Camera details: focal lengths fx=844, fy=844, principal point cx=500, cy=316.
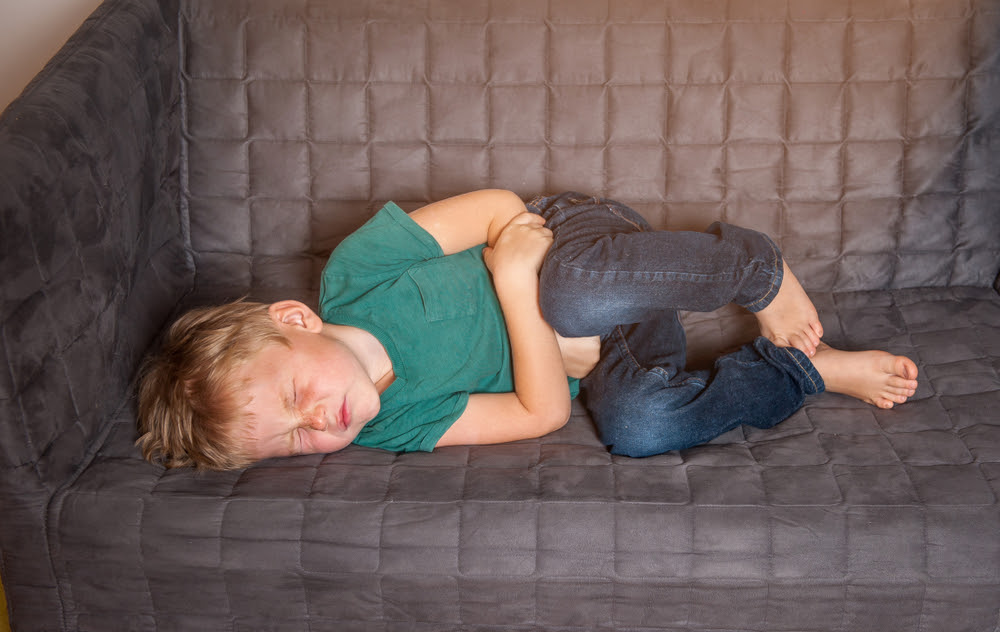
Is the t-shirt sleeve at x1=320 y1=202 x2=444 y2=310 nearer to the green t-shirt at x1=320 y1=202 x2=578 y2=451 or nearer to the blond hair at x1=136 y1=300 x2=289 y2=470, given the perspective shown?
the green t-shirt at x1=320 y1=202 x2=578 y2=451

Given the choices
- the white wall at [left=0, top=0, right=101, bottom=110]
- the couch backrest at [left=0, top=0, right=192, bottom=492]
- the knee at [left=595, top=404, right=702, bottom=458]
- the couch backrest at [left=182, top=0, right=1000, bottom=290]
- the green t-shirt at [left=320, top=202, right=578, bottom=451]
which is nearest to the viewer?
the couch backrest at [left=0, top=0, right=192, bottom=492]

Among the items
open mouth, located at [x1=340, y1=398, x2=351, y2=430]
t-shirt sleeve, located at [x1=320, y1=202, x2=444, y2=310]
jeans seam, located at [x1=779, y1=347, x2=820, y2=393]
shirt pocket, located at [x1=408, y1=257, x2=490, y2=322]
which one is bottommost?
jeans seam, located at [x1=779, y1=347, x2=820, y2=393]

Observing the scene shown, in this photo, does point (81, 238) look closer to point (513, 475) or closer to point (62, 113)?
point (62, 113)

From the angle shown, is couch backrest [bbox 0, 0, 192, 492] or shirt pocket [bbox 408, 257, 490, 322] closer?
couch backrest [bbox 0, 0, 192, 492]

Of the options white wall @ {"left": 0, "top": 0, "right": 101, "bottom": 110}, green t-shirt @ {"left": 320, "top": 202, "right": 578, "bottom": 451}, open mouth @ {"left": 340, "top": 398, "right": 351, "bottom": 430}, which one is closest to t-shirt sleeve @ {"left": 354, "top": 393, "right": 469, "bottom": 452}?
green t-shirt @ {"left": 320, "top": 202, "right": 578, "bottom": 451}

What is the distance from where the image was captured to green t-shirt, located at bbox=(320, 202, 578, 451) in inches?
54.1

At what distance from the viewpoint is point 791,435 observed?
1307mm

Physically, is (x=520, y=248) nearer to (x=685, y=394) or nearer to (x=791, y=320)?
(x=685, y=394)

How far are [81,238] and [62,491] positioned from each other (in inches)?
14.6

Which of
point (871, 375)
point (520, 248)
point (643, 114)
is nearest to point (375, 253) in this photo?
point (520, 248)

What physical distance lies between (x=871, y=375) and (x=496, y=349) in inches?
23.9

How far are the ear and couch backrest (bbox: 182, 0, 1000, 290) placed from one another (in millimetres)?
340

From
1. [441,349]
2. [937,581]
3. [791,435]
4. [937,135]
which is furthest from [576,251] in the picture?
[937,135]

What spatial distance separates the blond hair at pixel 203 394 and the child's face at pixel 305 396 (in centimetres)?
2
